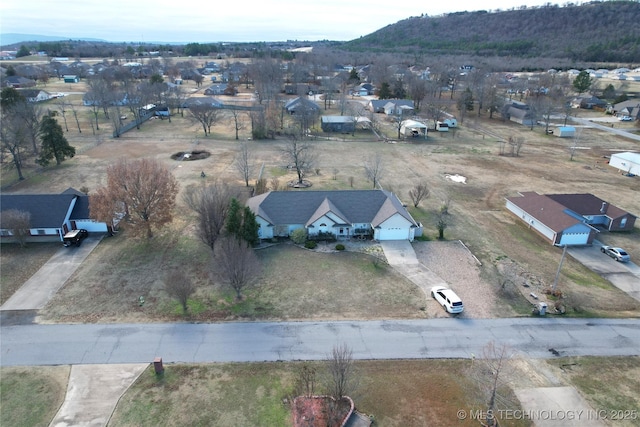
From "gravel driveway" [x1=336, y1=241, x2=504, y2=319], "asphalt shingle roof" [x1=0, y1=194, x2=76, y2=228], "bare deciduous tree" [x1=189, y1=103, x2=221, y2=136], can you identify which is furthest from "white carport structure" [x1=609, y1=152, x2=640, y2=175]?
"asphalt shingle roof" [x1=0, y1=194, x2=76, y2=228]

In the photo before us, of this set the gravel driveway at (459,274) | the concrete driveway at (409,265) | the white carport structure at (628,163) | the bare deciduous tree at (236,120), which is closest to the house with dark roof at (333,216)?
the concrete driveway at (409,265)

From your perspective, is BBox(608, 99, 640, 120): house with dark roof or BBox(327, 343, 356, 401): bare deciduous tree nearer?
BBox(327, 343, 356, 401): bare deciduous tree

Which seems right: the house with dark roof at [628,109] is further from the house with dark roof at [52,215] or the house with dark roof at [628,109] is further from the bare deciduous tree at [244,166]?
the house with dark roof at [52,215]

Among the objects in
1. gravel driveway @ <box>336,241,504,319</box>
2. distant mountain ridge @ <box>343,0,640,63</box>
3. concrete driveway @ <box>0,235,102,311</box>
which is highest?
distant mountain ridge @ <box>343,0,640,63</box>

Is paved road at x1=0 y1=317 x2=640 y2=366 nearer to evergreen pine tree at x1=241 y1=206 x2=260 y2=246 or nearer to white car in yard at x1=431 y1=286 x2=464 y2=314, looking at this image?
white car in yard at x1=431 y1=286 x2=464 y2=314

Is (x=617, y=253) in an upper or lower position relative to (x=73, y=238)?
lower

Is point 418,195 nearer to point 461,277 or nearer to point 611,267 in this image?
point 461,277

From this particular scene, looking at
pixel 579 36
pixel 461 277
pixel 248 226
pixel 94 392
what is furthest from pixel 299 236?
pixel 579 36
